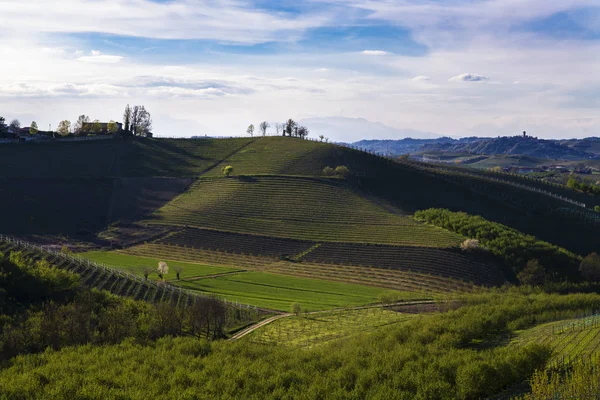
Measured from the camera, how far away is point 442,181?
14175 cm

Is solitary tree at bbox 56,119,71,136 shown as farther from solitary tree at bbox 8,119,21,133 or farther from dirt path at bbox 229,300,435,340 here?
dirt path at bbox 229,300,435,340

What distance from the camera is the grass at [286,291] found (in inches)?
2751

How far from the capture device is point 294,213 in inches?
4461

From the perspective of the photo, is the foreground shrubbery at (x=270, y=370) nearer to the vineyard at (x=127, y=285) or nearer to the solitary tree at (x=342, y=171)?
the vineyard at (x=127, y=285)

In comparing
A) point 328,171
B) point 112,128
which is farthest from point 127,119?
point 328,171

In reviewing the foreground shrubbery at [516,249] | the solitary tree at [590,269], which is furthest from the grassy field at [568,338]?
the solitary tree at [590,269]

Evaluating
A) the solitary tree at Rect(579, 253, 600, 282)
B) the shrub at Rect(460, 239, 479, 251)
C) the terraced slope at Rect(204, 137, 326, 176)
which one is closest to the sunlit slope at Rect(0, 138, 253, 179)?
the terraced slope at Rect(204, 137, 326, 176)

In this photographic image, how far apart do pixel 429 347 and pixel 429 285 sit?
126ft

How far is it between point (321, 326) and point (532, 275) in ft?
139

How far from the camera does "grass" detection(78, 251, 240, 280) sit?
266ft

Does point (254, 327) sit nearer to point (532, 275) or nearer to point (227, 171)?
point (532, 275)

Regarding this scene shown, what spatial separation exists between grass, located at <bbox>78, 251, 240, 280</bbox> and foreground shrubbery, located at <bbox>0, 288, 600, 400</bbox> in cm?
3809

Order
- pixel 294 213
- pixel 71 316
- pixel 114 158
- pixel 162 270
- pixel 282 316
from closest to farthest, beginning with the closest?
pixel 71 316, pixel 282 316, pixel 162 270, pixel 294 213, pixel 114 158

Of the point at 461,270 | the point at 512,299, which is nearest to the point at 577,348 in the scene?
the point at 512,299
